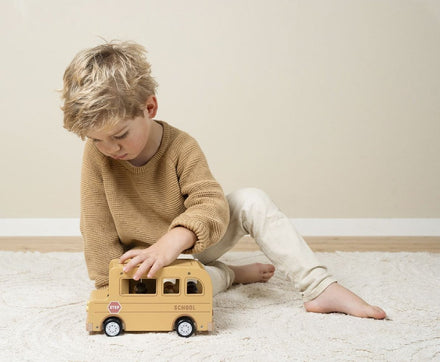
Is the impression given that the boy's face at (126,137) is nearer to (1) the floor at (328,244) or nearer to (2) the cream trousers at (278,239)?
(2) the cream trousers at (278,239)

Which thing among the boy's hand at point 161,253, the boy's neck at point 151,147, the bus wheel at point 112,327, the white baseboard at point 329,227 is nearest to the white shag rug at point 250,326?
the bus wheel at point 112,327

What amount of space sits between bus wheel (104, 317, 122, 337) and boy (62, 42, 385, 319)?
0.36 feet

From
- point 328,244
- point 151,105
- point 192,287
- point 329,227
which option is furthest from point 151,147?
point 329,227

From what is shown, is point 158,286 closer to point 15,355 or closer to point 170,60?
point 15,355

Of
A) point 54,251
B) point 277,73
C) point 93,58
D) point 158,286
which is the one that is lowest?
point 54,251

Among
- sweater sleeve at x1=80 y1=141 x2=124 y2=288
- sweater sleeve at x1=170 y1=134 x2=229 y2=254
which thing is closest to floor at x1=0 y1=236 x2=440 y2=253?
sweater sleeve at x1=80 y1=141 x2=124 y2=288

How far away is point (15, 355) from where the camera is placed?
88 centimetres

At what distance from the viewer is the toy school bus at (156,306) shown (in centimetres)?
96

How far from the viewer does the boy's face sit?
1.02 meters

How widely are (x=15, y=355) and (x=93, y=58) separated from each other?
540 millimetres

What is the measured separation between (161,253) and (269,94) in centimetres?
125

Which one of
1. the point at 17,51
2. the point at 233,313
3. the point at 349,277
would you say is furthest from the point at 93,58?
the point at 17,51

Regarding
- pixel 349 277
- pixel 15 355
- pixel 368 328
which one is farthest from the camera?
pixel 349 277

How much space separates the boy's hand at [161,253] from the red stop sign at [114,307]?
64mm
